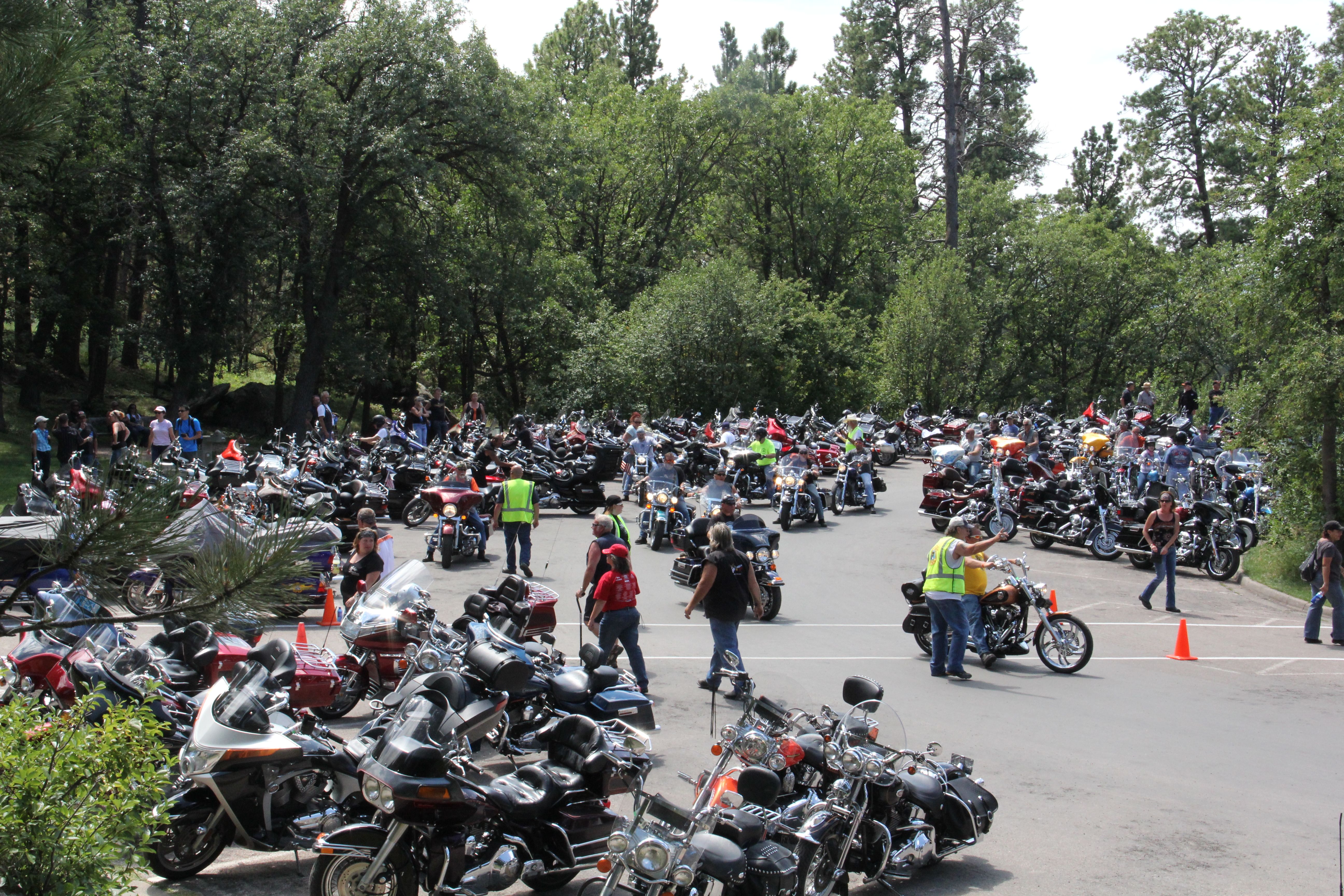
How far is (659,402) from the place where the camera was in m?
33.8

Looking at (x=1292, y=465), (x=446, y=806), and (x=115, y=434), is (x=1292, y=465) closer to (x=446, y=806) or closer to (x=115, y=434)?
(x=446, y=806)

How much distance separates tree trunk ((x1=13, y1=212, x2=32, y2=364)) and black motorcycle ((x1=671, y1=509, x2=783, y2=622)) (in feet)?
75.5

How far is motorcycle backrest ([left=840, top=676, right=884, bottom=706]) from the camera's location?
6.85m

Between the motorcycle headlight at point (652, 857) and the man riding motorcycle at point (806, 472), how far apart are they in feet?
56.2

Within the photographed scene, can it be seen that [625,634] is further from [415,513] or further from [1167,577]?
[415,513]

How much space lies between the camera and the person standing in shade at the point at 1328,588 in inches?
564

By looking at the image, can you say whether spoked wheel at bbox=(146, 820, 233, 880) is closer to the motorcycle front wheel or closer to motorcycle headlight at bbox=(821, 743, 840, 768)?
the motorcycle front wheel

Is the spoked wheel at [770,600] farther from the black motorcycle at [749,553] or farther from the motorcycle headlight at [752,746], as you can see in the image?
the motorcycle headlight at [752,746]

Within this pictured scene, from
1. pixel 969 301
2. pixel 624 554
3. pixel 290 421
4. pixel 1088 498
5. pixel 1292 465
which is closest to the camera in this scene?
pixel 624 554

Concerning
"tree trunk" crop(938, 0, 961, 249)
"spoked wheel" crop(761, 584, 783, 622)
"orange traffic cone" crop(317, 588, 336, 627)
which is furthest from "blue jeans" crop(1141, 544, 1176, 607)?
"tree trunk" crop(938, 0, 961, 249)

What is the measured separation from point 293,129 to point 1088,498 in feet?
73.5

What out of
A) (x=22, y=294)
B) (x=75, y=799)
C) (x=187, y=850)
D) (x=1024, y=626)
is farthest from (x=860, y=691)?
(x=22, y=294)

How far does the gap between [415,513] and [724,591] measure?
1093 centimetres

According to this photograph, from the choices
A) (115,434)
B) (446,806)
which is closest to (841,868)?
(446,806)
